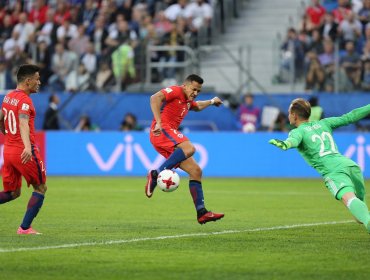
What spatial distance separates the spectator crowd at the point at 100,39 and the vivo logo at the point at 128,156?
3078 mm

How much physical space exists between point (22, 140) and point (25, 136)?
7.7 inches

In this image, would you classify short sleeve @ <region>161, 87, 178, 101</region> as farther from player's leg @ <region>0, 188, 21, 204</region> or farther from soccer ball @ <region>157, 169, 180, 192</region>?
player's leg @ <region>0, 188, 21, 204</region>

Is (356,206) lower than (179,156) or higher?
higher

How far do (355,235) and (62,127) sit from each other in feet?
57.9

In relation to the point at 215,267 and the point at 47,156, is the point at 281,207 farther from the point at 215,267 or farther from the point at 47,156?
the point at 47,156

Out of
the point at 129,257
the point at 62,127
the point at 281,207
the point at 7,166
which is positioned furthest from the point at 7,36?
the point at 129,257

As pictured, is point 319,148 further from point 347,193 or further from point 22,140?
point 22,140

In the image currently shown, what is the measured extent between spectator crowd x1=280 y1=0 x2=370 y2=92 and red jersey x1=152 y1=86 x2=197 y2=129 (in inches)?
480

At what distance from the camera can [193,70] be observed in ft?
93.1

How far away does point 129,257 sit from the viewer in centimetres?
1002

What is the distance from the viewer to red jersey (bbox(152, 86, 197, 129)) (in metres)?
14.2

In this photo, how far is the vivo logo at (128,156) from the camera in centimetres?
2583

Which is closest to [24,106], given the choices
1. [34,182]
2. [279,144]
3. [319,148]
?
[34,182]

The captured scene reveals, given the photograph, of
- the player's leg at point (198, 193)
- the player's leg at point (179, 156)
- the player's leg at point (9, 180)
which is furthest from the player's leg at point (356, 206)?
the player's leg at point (9, 180)
